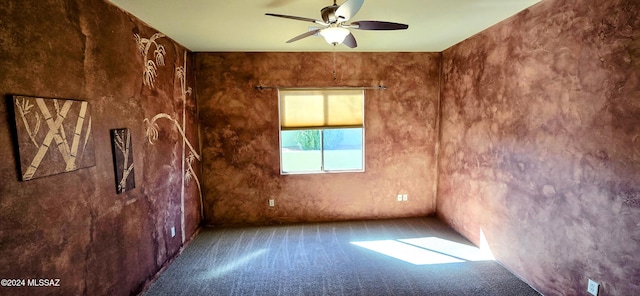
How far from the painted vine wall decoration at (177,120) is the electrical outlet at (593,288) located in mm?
4128

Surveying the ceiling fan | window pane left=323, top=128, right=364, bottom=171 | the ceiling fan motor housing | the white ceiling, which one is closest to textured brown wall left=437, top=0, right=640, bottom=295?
the white ceiling

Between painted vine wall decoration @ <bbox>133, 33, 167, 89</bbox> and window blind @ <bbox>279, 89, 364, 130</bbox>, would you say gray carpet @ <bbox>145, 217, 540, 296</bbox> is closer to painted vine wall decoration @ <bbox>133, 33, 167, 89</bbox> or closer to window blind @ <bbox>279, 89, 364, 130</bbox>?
window blind @ <bbox>279, 89, 364, 130</bbox>

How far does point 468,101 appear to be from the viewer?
3.55m

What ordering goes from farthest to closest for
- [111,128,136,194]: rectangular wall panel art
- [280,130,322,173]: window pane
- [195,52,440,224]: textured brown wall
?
[280,130,322,173]: window pane
[195,52,440,224]: textured brown wall
[111,128,136,194]: rectangular wall panel art

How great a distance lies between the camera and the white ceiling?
7.74ft

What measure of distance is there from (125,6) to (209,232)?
302 centimetres

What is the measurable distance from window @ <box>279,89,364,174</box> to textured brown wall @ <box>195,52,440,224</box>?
0.12m

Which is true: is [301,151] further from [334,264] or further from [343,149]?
[334,264]

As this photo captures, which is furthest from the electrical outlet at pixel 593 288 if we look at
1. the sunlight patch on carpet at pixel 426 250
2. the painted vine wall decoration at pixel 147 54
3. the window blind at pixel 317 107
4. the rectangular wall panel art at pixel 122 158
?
the painted vine wall decoration at pixel 147 54

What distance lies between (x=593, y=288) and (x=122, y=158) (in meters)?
4.01

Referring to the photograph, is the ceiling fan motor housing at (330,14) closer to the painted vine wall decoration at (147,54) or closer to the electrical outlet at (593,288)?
the painted vine wall decoration at (147,54)

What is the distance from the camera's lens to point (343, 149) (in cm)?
436

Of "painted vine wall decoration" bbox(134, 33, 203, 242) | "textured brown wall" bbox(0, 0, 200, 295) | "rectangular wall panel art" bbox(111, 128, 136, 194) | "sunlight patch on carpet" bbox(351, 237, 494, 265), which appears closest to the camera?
"textured brown wall" bbox(0, 0, 200, 295)

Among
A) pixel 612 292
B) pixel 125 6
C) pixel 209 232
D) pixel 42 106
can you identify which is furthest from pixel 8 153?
pixel 612 292
